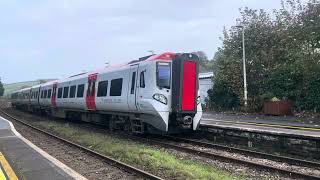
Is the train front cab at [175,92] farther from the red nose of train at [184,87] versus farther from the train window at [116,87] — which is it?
the train window at [116,87]

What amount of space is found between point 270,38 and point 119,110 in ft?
61.1

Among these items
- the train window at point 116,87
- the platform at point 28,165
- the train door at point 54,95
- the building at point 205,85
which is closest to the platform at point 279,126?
the train window at point 116,87

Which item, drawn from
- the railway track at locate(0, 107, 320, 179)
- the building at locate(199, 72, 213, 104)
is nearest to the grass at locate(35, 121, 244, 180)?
the railway track at locate(0, 107, 320, 179)

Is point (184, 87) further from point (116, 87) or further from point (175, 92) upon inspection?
point (116, 87)

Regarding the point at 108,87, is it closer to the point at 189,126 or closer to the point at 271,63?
the point at 189,126

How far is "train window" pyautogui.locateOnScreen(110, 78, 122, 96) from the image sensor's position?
19453 millimetres

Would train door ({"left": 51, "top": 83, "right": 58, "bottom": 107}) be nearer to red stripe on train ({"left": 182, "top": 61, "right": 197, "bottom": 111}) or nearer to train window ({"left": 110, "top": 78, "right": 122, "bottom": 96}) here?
train window ({"left": 110, "top": 78, "right": 122, "bottom": 96})

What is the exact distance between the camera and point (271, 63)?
33719mm

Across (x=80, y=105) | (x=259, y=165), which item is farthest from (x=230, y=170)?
(x=80, y=105)

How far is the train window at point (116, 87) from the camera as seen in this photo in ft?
63.8

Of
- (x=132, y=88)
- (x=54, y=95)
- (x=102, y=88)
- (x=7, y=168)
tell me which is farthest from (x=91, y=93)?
(x=7, y=168)

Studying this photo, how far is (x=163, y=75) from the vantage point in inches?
662

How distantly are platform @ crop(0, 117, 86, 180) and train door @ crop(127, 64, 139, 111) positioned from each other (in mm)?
4043

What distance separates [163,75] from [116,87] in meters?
3.67
